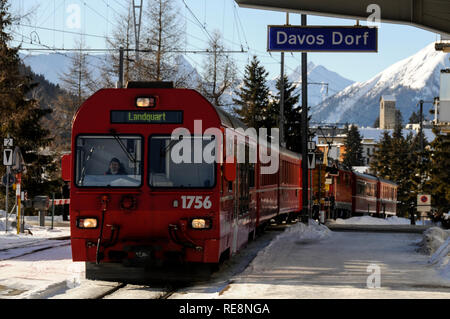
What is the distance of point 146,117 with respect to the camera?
1168 cm

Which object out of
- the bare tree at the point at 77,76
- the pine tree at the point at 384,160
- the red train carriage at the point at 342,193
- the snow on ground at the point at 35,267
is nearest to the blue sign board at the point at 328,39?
the snow on ground at the point at 35,267

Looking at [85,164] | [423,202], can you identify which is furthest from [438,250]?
[423,202]

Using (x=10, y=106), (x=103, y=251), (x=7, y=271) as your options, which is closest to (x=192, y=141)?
(x=103, y=251)

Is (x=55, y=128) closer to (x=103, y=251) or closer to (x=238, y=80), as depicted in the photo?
(x=238, y=80)

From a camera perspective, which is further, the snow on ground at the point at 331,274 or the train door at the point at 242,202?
the train door at the point at 242,202

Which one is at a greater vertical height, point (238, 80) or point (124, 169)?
point (238, 80)

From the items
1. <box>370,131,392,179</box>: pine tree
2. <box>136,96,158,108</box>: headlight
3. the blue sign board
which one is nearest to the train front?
<box>136,96,158,108</box>: headlight

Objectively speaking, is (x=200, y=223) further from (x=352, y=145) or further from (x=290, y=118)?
(x=352, y=145)

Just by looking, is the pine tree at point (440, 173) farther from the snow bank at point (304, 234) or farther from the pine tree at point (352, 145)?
the pine tree at point (352, 145)

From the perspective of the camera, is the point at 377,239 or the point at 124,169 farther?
the point at 377,239

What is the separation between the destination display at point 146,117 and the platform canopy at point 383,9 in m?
4.40

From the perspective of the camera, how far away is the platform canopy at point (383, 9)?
15.1 m

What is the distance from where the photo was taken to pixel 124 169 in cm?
1149
